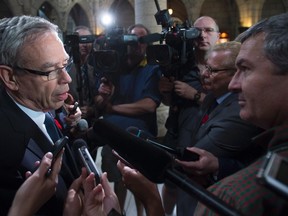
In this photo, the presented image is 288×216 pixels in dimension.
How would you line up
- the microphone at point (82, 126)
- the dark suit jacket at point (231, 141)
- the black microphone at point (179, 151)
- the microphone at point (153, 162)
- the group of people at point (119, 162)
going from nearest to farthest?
the microphone at point (153, 162) < the group of people at point (119, 162) < the black microphone at point (179, 151) < the dark suit jacket at point (231, 141) < the microphone at point (82, 126)

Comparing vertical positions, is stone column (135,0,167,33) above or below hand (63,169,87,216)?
above

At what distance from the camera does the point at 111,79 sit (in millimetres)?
3088

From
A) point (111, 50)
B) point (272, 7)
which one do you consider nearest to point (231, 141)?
point (111, 50)

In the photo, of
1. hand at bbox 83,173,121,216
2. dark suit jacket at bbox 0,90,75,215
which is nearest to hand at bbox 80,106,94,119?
dark suit jacket at bbox 0,90,75,215

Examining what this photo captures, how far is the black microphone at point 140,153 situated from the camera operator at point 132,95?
2.10 meters

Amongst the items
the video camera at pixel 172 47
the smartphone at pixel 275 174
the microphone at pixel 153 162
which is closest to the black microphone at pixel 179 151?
the microphone at pixel 153 162

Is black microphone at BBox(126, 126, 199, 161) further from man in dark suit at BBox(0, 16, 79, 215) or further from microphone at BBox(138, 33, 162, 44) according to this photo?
microphone at BBox(138, 33, 162, 44)

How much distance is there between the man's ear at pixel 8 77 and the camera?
4.76 ft

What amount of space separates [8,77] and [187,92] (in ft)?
5.45

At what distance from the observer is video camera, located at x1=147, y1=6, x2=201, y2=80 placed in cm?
271

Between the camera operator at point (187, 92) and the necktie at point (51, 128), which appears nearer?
the necktie at point (51, 128)

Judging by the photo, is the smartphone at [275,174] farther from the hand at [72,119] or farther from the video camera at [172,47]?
the video camera at [172,47]

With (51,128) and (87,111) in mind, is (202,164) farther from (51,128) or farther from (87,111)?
(87,111)

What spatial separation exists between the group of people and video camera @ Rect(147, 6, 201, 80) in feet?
1.87
